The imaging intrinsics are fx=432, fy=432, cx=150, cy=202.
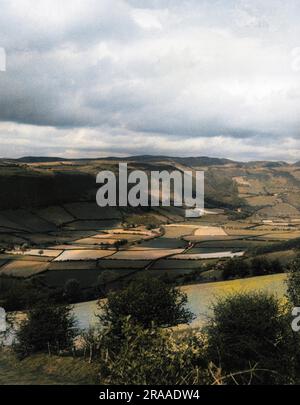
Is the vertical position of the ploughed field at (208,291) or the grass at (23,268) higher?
the ploughed field at (208,291)

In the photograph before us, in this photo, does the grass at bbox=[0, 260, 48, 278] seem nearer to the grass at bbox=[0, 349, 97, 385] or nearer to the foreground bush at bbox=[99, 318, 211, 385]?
the grass at bbox=[0, 349, 97, 385]

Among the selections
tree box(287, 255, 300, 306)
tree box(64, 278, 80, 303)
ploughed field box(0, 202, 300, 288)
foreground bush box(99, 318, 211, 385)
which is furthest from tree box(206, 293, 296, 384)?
ploughed field box(0, 202, 300, 288)

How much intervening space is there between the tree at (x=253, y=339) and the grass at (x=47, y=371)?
995 cm

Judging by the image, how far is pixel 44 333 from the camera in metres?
44.7

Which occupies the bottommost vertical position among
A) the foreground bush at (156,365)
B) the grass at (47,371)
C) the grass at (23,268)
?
the grass at (23,268)

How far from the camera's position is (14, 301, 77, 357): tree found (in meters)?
44.0

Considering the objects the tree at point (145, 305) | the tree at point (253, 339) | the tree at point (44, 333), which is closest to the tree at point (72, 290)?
the tree at point (44, 333)

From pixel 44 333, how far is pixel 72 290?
182ft

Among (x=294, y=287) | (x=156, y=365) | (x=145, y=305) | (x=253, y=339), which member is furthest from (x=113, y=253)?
(x=156, y=365)

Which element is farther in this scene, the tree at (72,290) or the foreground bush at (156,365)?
the tree at (72,290)

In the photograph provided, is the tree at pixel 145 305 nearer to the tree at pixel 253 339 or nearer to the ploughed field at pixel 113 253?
the tree at pixel 253 339

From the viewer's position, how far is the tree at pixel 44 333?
4403 cm

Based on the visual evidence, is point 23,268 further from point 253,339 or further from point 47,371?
point 253,339
